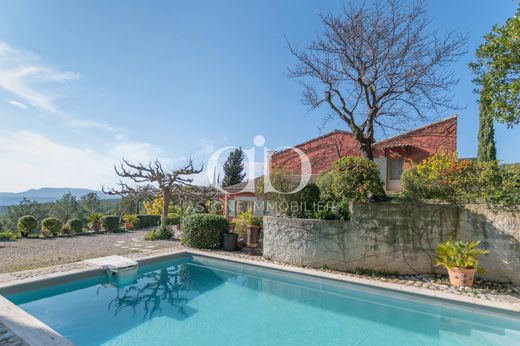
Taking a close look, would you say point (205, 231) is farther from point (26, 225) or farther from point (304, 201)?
point (26, 225)

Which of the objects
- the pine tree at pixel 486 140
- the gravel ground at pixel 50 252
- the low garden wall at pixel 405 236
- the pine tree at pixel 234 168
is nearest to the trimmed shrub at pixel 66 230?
the gravel ground at pixel 50 252

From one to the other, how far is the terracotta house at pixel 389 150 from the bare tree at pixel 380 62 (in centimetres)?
386

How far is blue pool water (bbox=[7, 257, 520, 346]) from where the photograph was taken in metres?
4.98

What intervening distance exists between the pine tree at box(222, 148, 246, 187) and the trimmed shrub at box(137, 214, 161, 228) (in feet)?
43.6

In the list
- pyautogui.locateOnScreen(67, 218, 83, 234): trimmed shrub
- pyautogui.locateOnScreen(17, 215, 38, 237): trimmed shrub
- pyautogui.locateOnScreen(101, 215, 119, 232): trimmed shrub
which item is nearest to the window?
pyautogui.locateOnScreen(101, 215, 119, 232): trimmed shrub

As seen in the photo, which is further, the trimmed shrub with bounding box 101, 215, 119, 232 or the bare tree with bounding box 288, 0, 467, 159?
the trimmed shrub with bounding box 101, 215, 119, 232

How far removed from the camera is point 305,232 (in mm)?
8648

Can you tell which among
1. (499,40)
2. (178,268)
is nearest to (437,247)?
(499,40)

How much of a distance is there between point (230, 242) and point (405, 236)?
6.37 meters

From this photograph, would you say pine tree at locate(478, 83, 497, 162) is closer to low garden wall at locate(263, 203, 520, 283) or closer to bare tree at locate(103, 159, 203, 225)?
low garden wall at locate(263, 203, 520, 283)

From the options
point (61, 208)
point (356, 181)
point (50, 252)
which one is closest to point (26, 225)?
point (50, 252)

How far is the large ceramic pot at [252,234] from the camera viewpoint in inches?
450

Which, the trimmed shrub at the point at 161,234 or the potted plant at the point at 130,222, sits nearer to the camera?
the trimmed shrub at the point at 161,234

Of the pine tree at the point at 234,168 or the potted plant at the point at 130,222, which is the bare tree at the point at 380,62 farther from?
the pine tree at the point at 234,168
